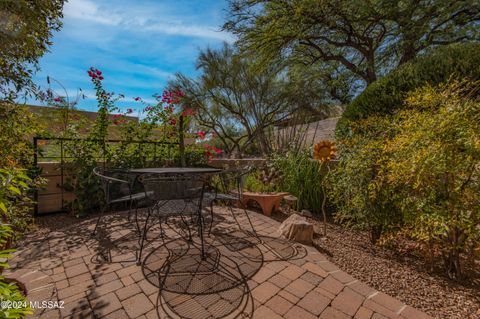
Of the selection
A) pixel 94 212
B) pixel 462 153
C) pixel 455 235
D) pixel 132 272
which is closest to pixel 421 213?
pixel 455 235

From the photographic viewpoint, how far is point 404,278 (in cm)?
195

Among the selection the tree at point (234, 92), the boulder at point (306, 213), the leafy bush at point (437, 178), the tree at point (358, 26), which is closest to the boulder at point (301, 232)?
the leafy bush at point (437, 178)

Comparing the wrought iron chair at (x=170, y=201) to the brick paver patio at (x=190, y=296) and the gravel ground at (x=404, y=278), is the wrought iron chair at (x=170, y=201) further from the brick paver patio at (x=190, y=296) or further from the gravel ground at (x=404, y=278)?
the gravel ground at (x=404, y=278)

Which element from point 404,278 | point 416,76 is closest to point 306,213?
point 404,278

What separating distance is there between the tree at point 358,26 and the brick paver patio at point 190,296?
5833mm

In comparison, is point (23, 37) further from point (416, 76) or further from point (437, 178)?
point (416, 76)

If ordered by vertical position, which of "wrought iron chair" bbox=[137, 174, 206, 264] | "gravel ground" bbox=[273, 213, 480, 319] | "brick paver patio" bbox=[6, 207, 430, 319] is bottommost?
"gravel ground" bbox=[273, 213, 480, 319]

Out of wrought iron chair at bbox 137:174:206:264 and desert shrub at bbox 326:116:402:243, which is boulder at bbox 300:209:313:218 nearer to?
desert shrub at bbox 326:116:402:243

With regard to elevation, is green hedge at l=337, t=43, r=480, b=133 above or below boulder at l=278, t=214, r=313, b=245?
above

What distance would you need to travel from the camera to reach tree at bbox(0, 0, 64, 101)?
203 cm

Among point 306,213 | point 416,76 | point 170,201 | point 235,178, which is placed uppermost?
point 416,76

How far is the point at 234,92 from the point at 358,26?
5.52 meters

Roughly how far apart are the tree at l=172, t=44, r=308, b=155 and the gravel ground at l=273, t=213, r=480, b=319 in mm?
7390

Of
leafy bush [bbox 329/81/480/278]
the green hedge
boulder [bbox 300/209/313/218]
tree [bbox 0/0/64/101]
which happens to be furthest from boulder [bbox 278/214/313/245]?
tree [bbox 0/0/64/101]
